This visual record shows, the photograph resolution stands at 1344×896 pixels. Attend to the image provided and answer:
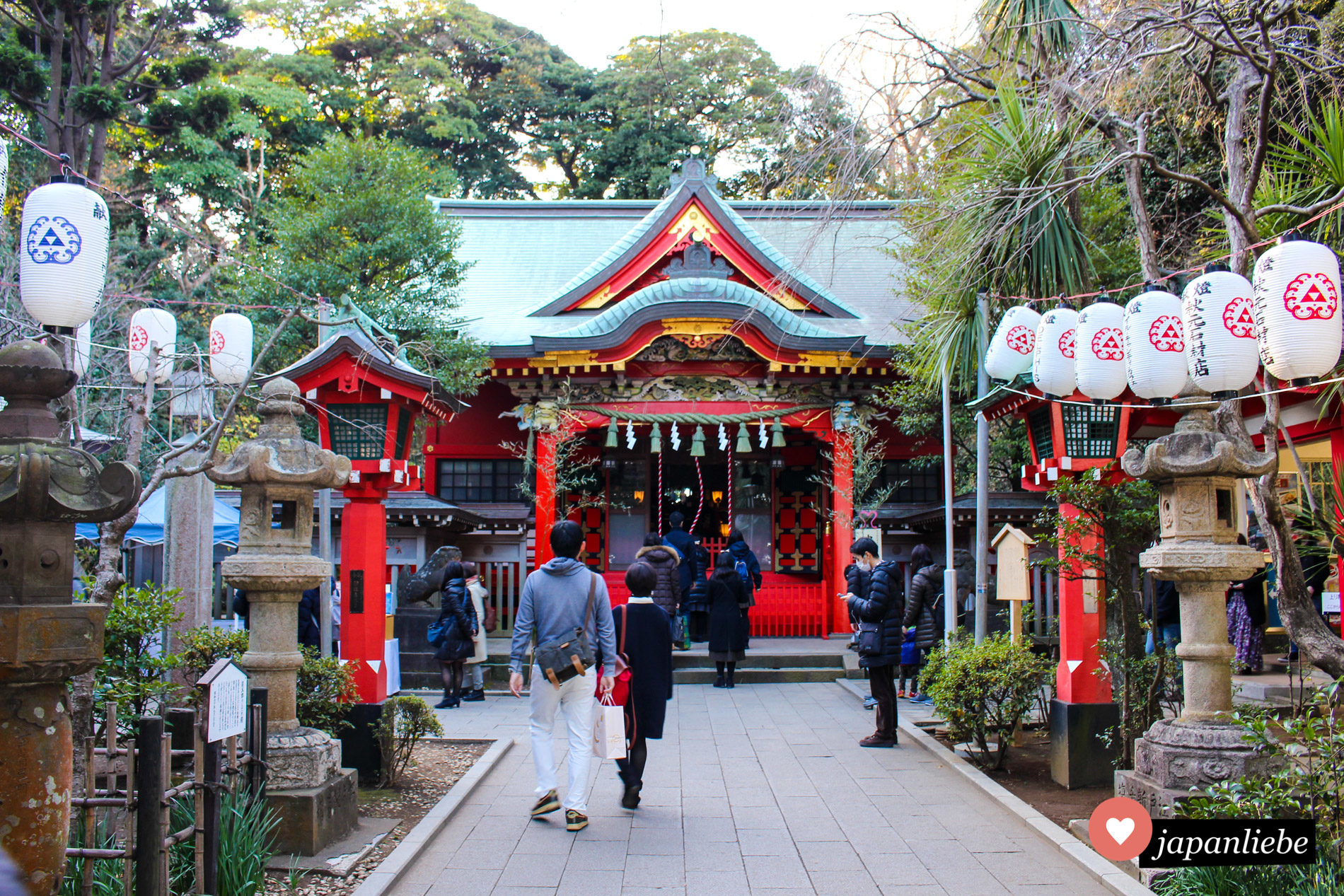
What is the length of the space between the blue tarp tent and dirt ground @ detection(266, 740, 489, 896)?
6287mm

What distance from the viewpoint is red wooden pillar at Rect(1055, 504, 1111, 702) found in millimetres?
6871

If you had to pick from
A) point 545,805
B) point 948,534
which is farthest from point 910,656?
point 545,805

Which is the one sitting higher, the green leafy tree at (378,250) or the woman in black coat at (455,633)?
the green leafy tree at (378,250)

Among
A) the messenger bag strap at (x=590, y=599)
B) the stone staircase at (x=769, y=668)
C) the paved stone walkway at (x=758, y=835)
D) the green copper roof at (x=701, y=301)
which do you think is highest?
the green copper roof at (x=701, y=301)

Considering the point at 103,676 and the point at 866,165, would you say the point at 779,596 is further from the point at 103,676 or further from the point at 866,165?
the point at 103,676

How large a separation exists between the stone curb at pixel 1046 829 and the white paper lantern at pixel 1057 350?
2.74 m

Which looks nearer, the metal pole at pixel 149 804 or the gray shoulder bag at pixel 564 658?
the metal pole at pixel 149 804

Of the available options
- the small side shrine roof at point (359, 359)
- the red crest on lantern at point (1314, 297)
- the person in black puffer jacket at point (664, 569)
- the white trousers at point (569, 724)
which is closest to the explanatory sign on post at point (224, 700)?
the white trousers at point (569, 724)

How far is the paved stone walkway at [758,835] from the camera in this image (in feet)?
15.1

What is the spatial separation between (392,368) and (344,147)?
6672 millimetres

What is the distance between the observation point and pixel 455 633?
401 inches

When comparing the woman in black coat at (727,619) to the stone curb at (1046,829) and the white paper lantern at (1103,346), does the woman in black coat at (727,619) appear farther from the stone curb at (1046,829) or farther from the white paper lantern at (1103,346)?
the white paper lantern at (1103,346)

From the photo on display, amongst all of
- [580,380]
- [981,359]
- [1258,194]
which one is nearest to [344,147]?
[580,380]

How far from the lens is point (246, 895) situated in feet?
13.1
